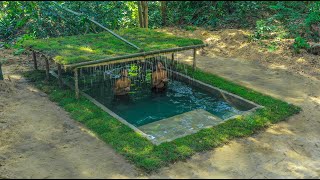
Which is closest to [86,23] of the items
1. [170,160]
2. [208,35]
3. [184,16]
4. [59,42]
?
[59,42]

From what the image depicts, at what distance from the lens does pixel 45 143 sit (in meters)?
7.89

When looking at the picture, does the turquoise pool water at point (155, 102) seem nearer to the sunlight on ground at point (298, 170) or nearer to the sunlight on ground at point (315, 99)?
the sunlight on ground at point (315, 99)

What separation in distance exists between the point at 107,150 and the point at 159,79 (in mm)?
4337

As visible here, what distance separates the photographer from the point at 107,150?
7.57m

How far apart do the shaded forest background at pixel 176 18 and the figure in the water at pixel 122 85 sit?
14.1ft

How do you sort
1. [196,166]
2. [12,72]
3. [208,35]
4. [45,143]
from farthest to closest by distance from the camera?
[208,35]
[12,72]
[45,143]
[196,166]

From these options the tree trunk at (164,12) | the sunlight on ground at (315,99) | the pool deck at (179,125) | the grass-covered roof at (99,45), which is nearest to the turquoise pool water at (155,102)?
the pool deck at (179,125)

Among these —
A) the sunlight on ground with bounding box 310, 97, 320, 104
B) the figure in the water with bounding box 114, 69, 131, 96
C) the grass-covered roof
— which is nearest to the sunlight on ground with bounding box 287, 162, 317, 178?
the sunlight on ground with bounding box 310, 97, 320, 104

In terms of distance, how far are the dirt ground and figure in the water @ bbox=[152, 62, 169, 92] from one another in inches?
125

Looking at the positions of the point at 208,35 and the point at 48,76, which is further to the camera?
the point at 208,35

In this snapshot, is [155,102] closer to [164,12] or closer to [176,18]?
[164,12]

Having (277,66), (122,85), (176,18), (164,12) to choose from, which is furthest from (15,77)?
(176,18)

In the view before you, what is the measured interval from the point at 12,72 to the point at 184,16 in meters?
11.0

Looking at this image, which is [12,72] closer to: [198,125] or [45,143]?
[45,143]
